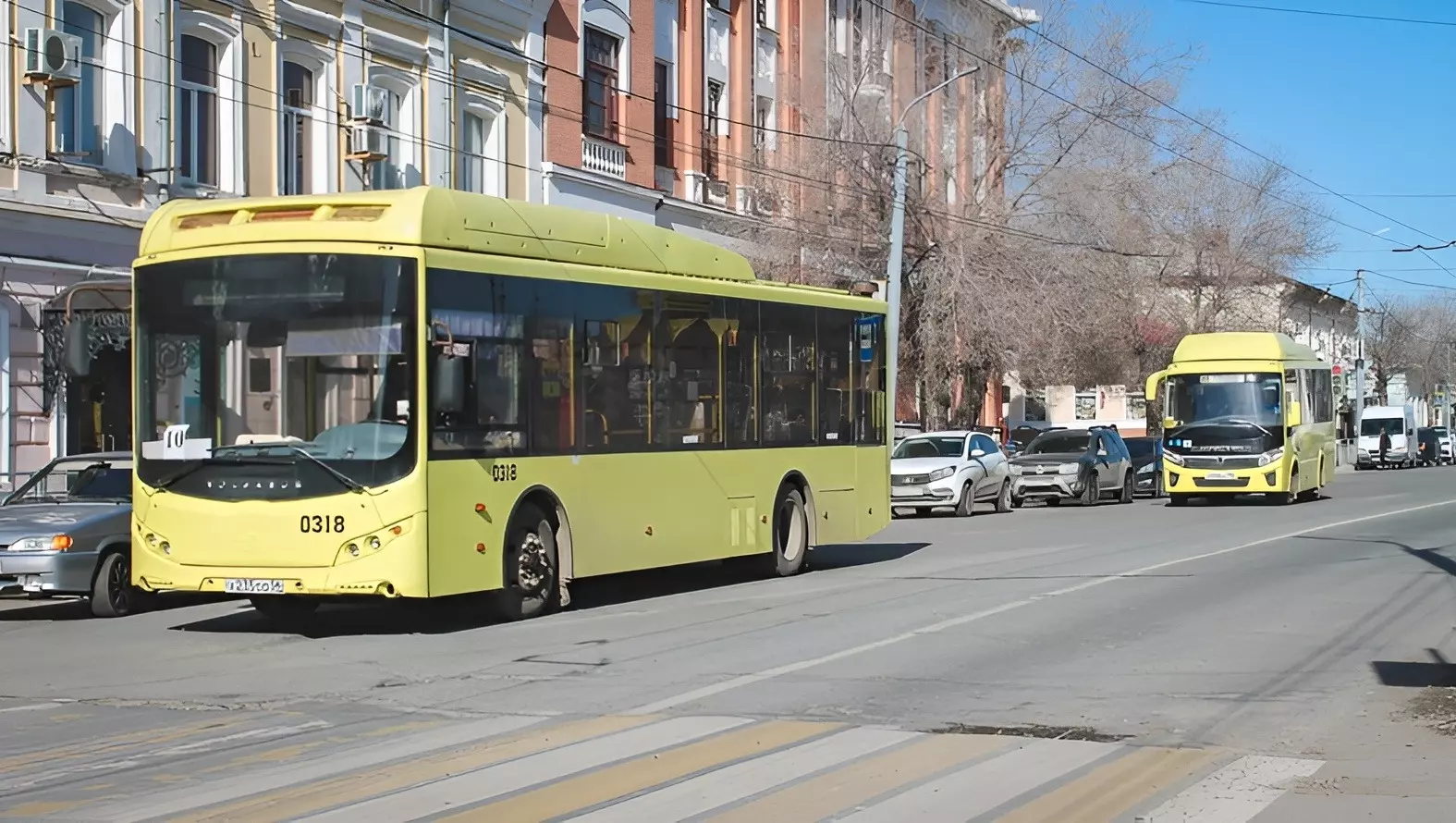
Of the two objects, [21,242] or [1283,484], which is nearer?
[21,242]

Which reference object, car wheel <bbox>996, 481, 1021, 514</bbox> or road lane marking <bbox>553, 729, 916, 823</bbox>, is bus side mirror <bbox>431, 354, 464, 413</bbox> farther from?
car wheel <bbox>996, 481, 1021, 514</bbox>

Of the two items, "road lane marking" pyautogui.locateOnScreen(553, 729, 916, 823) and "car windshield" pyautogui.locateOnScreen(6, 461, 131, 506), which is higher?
"car windshield" pyautogui.locateOnScreen(6, 461, 131, 506)

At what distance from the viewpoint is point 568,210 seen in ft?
49.5

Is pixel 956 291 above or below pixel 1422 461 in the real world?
above

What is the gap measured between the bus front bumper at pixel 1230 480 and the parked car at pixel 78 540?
72.2 feet

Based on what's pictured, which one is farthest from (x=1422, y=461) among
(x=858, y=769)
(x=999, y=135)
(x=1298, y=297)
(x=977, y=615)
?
(x=858, y=769)

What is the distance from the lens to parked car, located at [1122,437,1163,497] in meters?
40.9

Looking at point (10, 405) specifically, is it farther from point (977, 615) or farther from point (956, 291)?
point (956, 291)

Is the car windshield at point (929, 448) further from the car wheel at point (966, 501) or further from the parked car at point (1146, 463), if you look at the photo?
the parked car at point (1146, 463)

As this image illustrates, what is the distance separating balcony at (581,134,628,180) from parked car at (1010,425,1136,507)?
1048cm

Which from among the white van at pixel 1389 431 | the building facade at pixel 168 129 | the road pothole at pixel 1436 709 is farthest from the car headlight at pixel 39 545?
the white van at pixel 1389 431

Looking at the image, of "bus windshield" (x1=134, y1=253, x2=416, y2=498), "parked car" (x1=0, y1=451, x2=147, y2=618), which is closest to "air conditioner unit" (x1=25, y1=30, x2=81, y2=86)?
"parked car" (x1=0, y1=451, x2=147, y2=618)

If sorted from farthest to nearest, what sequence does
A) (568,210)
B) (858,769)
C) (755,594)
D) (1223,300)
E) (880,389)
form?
(1223,300), (880,389), (755,594), (568,210), (858,769)

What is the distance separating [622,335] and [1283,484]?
21.0 metres
